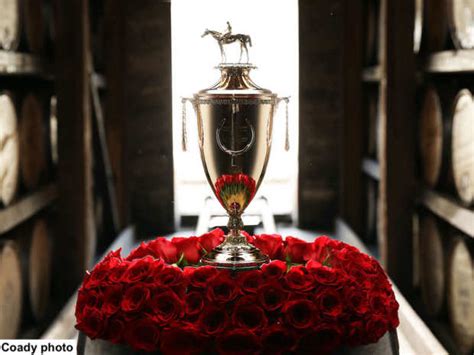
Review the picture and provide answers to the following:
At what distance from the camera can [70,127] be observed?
3.50 meters

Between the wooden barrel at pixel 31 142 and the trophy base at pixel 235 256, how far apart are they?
5.48 feet

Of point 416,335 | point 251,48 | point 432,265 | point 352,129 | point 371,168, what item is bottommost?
point 416,335

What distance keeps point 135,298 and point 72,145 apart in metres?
2.37

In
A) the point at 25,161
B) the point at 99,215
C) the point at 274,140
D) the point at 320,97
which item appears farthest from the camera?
the point at 320,97

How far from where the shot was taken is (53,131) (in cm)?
348

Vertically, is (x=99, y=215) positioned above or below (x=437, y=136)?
below

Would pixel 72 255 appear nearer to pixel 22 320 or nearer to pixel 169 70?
pixel 22 320

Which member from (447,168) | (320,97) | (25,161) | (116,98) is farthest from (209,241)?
(320,97)

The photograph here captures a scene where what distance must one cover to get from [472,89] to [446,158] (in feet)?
1.18

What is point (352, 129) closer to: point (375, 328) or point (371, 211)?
point (371, 211)

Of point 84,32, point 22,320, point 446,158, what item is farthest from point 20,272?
point 446,158

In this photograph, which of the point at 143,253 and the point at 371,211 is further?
the point at 371,211

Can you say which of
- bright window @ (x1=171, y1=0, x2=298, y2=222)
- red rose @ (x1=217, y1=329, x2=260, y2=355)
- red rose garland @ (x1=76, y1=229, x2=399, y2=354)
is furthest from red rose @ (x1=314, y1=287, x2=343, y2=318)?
bright window @ (x1=171, y1=0, x2=298, y2=222)

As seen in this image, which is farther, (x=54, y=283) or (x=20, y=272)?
(x=54, y=283)
